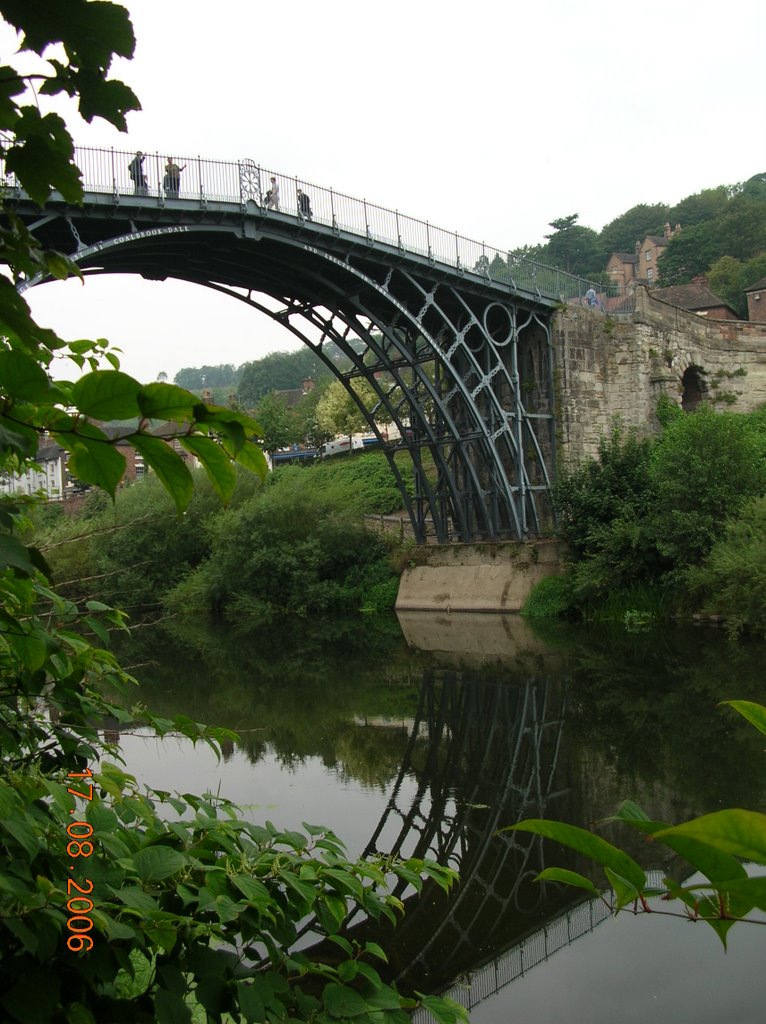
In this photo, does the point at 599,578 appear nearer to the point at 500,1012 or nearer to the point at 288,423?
the point at 500,1012

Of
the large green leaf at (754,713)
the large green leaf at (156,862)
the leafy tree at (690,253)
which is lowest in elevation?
the large green leaf at (156,862)

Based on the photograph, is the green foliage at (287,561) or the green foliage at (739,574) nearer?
the green foliage at (739,574)

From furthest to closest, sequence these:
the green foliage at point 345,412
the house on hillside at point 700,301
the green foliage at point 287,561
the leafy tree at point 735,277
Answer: the leafy tree at point 735,277, the green foliage at point 345,412, the house on hillside at point 700,301, the green foliage at point 287,561

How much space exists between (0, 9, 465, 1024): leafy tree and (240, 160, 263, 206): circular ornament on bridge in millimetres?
18578

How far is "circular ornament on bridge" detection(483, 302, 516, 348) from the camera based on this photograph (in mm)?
26297

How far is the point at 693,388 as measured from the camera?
1294 inches

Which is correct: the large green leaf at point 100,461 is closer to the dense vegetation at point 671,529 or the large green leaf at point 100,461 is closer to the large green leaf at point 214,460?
the large green leaf at point 214,460

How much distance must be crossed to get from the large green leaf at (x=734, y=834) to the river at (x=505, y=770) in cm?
65

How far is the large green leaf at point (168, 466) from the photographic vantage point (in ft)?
4.67

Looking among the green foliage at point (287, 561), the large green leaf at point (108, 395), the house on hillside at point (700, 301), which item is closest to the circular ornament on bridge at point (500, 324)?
the green foliage at point (287, 561)

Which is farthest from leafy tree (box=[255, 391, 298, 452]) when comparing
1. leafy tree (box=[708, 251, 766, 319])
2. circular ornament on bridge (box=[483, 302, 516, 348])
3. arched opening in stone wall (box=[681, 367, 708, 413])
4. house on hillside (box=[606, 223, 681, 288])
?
house on hillside (box=[606, 223, 681, 288])

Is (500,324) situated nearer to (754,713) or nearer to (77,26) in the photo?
(77,26)

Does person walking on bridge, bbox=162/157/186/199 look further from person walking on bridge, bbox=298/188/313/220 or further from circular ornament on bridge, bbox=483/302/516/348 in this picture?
circular ornament on bridge, bbox=483/302/516/348

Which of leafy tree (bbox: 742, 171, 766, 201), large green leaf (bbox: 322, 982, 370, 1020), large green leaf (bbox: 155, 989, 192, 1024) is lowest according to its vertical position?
large green leaf (bbox: 322, 982, 370, 1020)
